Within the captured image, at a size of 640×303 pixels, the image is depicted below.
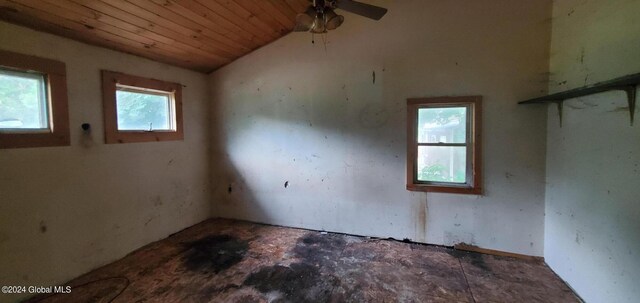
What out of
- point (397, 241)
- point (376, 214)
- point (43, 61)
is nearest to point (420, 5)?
point (376, 214)

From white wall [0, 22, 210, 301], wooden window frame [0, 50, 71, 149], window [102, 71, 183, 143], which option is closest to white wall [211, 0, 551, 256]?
window [102, 71, 183, 143]

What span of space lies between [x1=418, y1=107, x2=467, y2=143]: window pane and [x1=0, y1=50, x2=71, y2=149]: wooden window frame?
136 inches

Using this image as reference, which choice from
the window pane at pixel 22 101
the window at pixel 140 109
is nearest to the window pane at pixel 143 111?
the window at pixel 140 109

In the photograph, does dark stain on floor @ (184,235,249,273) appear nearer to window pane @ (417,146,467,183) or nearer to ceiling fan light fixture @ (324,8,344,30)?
window pane @ (417,146,467,183)

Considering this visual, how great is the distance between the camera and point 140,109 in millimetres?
3059

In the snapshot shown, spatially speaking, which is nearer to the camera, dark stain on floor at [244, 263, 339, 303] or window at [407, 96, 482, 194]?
dark stain on floor at [244, 263, 339, 303]

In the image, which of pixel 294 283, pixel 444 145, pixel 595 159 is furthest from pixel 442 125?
pixel 294 283

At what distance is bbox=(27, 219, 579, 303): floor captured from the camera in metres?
2.09

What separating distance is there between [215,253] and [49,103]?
2008 millimetres

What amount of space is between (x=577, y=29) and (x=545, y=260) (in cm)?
212

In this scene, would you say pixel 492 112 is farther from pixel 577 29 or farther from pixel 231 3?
pixel 231 3

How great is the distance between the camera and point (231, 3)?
2445 millimetres

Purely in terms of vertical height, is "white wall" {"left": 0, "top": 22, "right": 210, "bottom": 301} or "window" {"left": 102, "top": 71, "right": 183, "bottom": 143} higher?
"window" {"left": 102, "top": 71, "right": 183, "bottom": 143}

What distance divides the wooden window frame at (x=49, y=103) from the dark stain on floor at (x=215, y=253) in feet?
5.15
